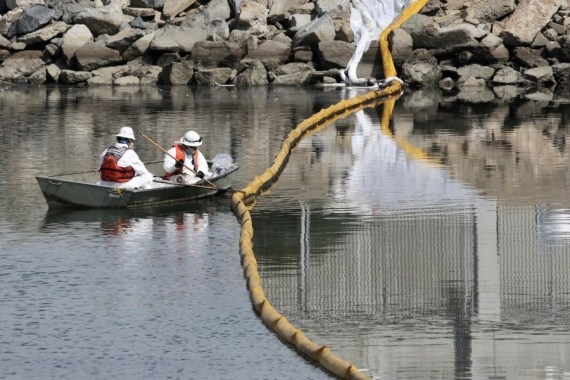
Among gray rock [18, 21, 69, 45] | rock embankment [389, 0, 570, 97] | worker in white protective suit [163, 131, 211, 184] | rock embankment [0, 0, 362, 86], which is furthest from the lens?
gray rock [18, 21, 69, 45]

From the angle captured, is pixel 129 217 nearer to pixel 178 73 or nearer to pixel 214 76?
pixel 214 76

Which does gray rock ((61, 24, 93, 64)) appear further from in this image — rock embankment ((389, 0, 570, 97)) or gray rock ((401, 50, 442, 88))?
gray rock ((401, 50, 442, 88))

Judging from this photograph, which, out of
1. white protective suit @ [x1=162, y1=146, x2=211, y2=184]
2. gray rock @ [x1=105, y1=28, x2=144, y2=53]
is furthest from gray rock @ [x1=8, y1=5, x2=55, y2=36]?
white protective suit @ [x1=162, y1=146, x2=211, y2=184]

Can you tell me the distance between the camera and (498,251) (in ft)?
72.6

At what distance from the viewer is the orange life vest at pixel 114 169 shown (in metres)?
25.0

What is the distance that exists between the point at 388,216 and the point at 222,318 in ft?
23.5

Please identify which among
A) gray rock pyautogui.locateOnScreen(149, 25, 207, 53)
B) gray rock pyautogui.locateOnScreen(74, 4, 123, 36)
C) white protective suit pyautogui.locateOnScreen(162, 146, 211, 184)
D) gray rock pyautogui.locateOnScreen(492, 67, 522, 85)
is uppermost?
gray rock pyautogui.locateOnScreen(74, 4, 123, 36)

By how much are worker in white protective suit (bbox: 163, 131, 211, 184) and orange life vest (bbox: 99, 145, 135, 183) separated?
3.41 feet

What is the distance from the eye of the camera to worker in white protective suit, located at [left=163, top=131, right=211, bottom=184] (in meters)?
26.0

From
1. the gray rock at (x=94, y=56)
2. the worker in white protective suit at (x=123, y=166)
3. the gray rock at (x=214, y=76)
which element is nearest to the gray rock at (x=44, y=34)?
the gray rock at (x=94, y=56)

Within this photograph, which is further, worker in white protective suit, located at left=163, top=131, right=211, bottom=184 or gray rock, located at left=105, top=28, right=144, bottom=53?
gray rock, located at left=105, top=28, right=144, bottom=53

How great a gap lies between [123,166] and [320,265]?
5189 millimetres

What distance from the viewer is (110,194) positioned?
25.2m

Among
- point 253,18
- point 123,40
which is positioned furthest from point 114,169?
point 253,18
